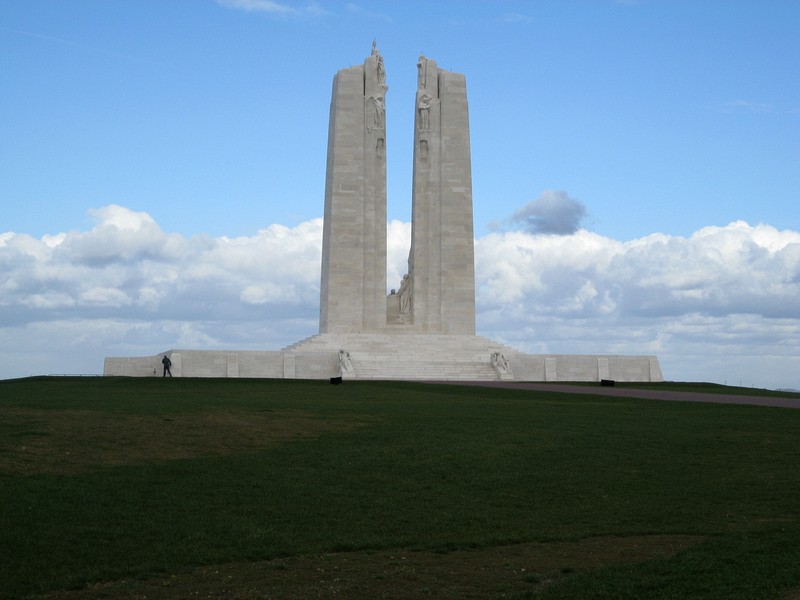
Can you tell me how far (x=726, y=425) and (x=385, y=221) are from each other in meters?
31.6

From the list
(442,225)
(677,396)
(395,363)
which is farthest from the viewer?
(442,225)

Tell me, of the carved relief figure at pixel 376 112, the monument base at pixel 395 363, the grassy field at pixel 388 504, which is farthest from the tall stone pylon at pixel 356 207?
the grassy field at pixel 388 504

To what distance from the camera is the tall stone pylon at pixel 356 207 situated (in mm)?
50688

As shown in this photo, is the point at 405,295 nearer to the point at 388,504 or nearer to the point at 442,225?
the point at 442,225

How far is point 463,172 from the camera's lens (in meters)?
52.0

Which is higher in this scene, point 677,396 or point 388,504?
point 677,396

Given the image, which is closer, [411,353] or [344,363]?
[344,363]

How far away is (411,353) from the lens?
154 feet

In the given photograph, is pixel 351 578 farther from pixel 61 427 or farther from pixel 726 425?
pixel 726 425

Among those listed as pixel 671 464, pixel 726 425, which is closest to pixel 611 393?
pixel 726 425

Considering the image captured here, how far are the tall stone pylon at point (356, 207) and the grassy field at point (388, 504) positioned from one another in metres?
27.9

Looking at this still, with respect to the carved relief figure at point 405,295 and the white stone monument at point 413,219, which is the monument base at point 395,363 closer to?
the white stone monument at point 413,219

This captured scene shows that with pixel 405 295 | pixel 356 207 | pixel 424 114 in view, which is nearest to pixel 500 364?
pixel 405 295

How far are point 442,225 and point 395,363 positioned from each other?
955cm
